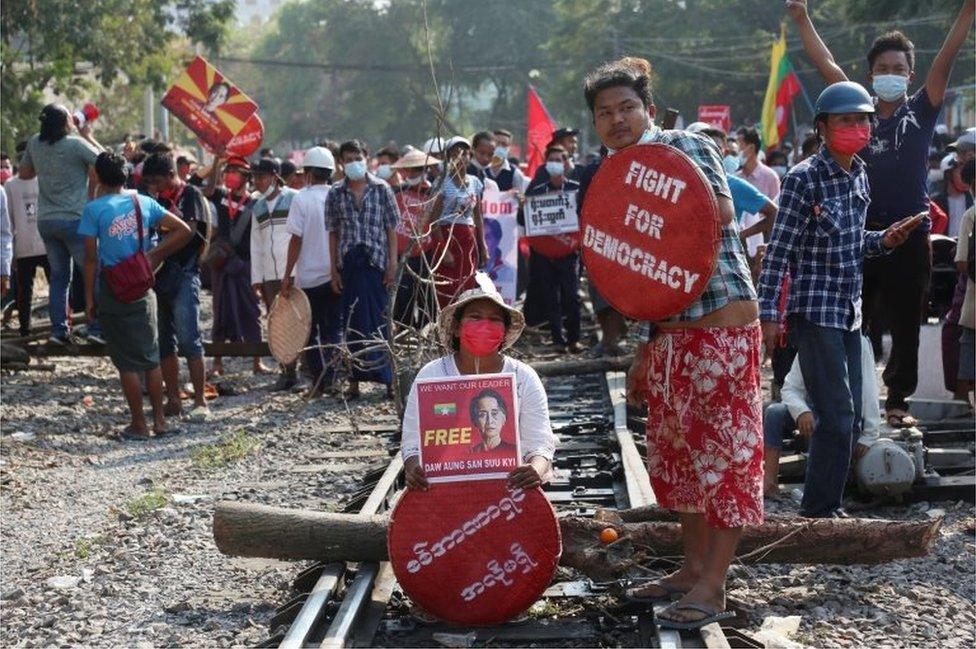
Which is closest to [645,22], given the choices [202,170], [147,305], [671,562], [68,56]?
[68,56]

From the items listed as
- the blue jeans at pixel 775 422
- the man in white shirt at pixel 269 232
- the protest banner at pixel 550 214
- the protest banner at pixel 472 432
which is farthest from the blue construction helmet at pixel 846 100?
the protest banner at pixel 550 214

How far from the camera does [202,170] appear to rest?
1642 centimetres

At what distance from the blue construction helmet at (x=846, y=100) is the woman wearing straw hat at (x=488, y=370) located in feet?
5.94

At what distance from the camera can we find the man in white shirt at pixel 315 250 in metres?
12.3

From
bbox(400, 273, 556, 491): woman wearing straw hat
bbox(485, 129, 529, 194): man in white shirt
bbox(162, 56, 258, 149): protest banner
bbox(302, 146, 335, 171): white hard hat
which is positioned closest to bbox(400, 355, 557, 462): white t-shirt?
bbox(400, 273, 556, 491): woman wearing straw hat

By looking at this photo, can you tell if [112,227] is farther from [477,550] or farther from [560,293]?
[560,293]

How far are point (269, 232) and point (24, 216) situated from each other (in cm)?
363

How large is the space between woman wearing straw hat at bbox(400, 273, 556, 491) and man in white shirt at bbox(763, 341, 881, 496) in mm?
1907

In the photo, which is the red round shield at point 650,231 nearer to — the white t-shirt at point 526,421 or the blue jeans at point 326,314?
the white t-shirt at point 526,421

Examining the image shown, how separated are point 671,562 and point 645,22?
2321 inches

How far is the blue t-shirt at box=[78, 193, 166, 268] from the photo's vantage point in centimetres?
1016

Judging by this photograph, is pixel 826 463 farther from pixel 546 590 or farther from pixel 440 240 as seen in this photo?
pixel 440 240

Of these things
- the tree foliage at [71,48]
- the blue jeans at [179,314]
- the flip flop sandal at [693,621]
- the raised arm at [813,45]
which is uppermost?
the tree foliage at [71,48]

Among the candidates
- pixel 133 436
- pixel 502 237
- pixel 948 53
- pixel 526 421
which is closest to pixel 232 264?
pixel 502 237
